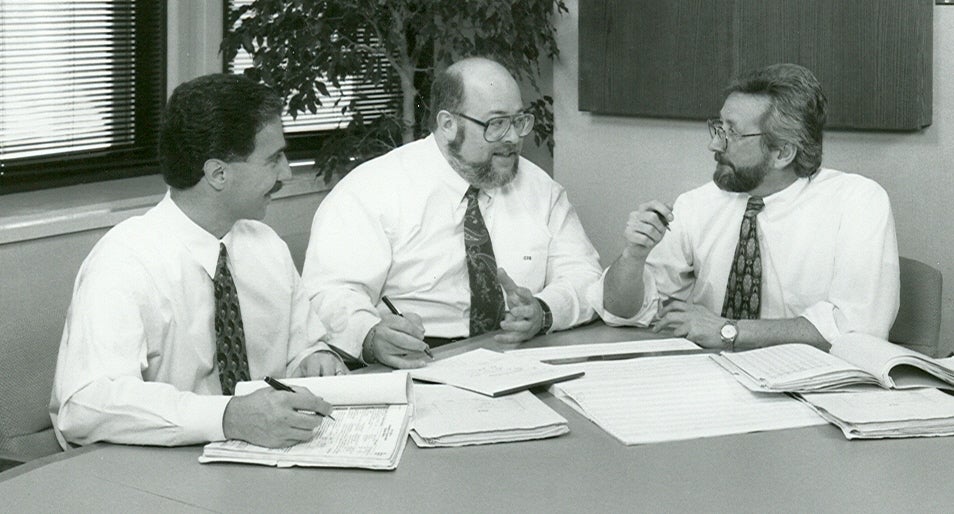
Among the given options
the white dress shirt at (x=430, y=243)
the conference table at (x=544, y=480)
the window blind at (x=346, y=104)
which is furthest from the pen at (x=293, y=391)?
the window blind at (x=346, y=104)

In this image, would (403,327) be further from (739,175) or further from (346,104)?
(346,104)

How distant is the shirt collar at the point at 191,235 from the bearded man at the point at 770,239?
1.00 metres

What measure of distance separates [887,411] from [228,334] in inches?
48.9

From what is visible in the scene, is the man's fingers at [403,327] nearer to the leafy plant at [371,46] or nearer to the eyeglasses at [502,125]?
the eyeglasses at [502,125]

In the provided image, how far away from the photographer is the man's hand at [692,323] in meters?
2.61

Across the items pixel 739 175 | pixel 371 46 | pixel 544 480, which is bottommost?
pixel 544 480

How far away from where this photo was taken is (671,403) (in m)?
2.09

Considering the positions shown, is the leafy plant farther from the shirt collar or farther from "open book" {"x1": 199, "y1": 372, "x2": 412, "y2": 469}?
"open book" {"x1": 199, "y1": 372, "x2": 412, "y2": 469}

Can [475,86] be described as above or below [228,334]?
above

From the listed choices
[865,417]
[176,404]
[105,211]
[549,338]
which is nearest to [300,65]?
[105,211]

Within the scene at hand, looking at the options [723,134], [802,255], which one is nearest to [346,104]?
[723,134]

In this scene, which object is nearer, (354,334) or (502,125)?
(354,334)

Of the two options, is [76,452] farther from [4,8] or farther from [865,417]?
[4,8]

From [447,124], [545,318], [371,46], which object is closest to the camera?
[545,318]
